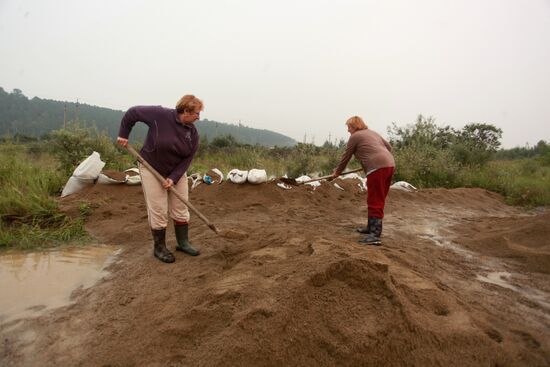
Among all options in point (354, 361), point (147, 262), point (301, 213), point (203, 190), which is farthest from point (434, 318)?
point (203, 190)

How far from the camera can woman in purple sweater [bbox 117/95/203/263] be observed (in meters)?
2.72

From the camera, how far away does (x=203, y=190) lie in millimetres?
5262

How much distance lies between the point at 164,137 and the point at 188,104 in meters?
0.33

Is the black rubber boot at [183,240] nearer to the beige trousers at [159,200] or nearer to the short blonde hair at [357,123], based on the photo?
the beige trousers at [159,200]

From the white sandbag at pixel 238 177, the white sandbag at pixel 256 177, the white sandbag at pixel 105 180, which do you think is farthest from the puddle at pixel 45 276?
the white sandbag at pixel 256 177

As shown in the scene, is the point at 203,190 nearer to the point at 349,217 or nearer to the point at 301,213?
the point at 301,213

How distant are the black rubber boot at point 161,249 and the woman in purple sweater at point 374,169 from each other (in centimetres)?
186

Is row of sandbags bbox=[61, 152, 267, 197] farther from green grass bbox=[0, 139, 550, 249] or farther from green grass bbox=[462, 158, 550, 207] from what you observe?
green grass bbox=[462, 158, 550, 207]

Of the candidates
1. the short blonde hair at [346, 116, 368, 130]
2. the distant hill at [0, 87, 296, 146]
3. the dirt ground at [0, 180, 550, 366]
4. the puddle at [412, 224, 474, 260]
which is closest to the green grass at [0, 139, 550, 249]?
the dirt ground at [0, 180, 550, 366]

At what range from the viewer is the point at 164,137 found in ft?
8.91

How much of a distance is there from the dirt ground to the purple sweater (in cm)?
83

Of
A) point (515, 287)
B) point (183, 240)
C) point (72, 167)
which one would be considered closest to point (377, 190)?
point (515, 287)

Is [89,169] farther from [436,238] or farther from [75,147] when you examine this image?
[436,238]

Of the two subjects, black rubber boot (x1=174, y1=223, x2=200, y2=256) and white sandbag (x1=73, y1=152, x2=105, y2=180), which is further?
white sandbag (x1=73, y1=152, x2=105, y2=180)
